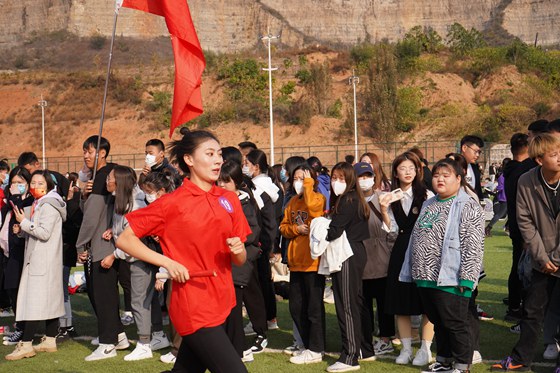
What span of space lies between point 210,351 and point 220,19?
291 feet

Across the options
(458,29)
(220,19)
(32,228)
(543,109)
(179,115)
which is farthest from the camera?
(220,19)

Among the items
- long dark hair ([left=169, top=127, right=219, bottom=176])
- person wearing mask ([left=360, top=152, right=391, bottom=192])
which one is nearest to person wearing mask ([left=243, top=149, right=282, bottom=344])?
person wearing mask ([left=360, top=152, right=391, bottom=192])

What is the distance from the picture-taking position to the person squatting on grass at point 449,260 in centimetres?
650

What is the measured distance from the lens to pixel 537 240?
6.79 meters

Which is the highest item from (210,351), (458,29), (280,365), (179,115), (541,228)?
(458,29)

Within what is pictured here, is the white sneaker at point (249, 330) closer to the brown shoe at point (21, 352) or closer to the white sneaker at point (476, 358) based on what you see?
the brown shoe at point (21, 352)

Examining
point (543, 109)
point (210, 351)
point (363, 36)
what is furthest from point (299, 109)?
point (210, 351)

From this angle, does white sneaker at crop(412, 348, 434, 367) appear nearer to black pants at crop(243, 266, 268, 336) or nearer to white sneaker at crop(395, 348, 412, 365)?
white sneaker at crop(395, 348, 412, 365)

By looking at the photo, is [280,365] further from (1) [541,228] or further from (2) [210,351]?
(2) [210,351]

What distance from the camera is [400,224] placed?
749cm

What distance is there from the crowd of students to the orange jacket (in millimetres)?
13

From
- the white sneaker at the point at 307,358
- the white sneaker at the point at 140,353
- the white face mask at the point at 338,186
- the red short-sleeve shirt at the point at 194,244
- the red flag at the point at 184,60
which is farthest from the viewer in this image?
the white sneaker at the point at 140,353

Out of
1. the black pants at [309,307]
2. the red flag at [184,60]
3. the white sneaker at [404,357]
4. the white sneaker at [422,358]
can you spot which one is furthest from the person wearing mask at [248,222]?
the white sneaker at [422,358]

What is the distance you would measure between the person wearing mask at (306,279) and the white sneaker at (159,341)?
1.51 metres
